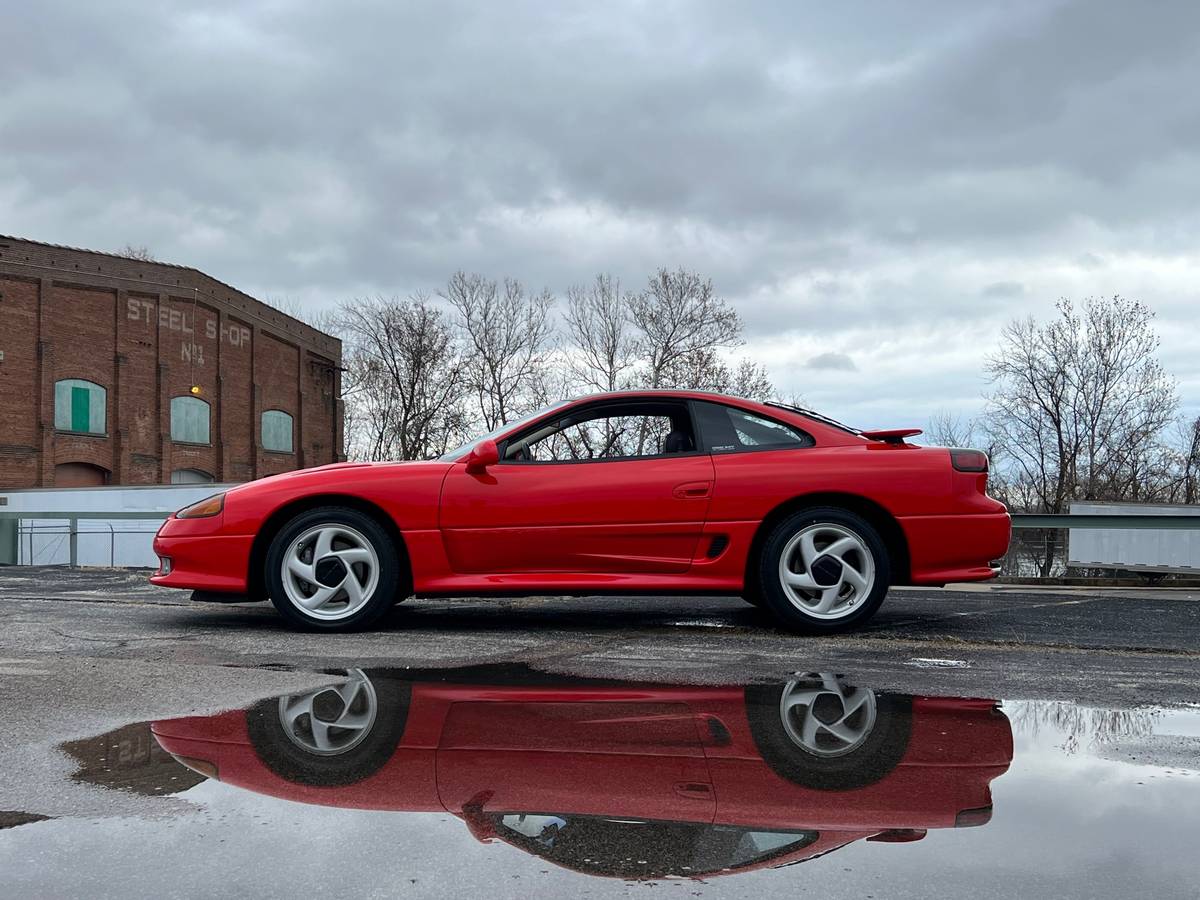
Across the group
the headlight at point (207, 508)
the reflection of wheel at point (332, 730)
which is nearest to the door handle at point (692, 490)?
the reflection of wheel at point (332, 730)

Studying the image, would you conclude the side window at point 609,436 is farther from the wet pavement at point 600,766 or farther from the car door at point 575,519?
the wet pavement at point 600,766

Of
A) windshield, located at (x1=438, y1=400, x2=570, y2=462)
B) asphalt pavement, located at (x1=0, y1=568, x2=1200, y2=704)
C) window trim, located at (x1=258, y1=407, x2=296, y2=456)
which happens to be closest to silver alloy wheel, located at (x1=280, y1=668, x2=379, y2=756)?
asphalt pavement, located at (x1=0, y1=568, x2=1200, y2=704)

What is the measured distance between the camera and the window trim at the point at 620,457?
6.07 m

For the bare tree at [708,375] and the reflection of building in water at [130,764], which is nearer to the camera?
the reflection of building in water at [130,764]

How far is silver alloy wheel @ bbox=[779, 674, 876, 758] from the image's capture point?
3318mm

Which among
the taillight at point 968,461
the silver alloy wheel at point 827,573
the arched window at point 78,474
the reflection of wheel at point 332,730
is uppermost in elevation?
the arched window at point 78,474

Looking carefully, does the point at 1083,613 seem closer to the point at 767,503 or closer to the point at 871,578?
the point at 871,578

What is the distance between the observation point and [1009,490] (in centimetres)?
4138

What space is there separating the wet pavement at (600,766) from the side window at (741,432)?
1146mm

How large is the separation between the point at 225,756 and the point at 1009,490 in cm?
4196

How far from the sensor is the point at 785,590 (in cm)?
585

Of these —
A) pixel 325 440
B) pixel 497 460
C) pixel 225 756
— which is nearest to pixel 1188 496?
pixel 325 440

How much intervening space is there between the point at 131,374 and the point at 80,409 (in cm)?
221

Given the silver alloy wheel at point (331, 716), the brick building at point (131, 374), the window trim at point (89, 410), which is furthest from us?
the window trim at point (89, 410)
